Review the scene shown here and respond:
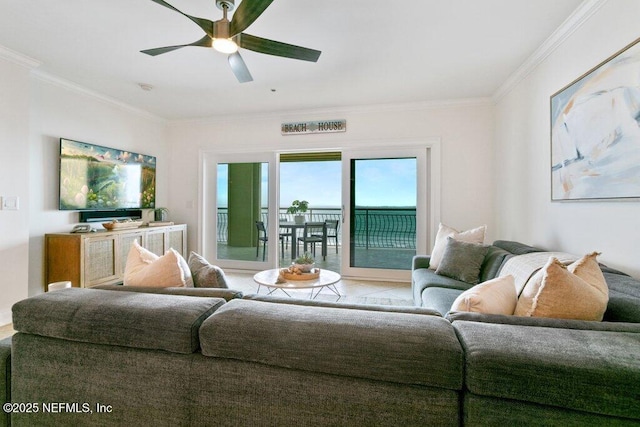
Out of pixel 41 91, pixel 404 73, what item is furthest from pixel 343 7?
pixel 41 91

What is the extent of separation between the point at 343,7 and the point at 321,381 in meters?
2.33

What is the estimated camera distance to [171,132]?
492 cm

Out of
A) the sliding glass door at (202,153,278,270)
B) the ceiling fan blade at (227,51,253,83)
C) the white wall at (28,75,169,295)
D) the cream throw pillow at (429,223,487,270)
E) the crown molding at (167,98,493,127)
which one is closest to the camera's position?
the ceiling fan blade at (227,51,253,83)

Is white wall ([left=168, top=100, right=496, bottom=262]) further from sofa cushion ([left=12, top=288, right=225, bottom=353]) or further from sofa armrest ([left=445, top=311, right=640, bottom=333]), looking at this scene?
sofa cushion ([left=12, top=288, right=225, bottom=353])

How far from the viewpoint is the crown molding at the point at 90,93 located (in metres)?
3.12

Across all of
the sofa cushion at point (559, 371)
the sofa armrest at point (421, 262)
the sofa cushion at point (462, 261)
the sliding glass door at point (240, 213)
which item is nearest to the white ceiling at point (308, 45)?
the sliding glass door at point (240, 213)

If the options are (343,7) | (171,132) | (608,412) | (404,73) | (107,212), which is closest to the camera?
(608,412)

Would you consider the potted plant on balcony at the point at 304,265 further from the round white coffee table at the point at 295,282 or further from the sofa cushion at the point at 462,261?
the sofa cushion at the point at 462,261

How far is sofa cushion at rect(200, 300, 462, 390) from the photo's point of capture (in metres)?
0.83

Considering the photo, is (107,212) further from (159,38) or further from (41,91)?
(159,38)

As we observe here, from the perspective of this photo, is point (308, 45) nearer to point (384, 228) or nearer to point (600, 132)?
point (600, 132)

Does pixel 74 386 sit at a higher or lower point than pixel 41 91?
lower

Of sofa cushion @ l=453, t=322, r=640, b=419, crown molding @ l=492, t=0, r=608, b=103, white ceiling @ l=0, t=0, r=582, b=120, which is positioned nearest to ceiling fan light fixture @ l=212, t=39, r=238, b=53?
white ceiling @ l=0, t=0, r=582, b=120

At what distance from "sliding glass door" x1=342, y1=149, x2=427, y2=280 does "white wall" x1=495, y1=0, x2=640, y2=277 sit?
106 centimetres
